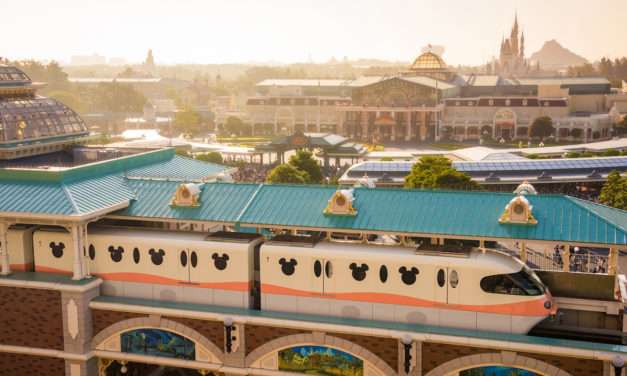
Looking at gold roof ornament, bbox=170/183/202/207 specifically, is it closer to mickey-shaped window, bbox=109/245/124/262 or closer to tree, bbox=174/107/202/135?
mickey-shaped window, bbox=109/245/124/262

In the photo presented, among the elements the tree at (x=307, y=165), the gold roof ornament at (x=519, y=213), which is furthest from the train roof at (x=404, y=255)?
the tree at (x=307, y=165)

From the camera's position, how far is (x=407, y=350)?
1097 inches

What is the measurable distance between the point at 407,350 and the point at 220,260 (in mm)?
8852

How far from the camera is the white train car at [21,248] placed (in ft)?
108

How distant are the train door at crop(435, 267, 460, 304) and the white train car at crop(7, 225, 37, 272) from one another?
1843cm

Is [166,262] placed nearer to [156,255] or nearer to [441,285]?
[156,255]

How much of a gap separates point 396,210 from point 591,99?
144651mm

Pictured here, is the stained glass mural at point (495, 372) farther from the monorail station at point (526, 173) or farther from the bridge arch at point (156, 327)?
the monorail station at point (526, 173)

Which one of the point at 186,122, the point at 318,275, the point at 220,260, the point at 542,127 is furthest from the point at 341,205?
the point at 186,122

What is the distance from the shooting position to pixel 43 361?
105 feet

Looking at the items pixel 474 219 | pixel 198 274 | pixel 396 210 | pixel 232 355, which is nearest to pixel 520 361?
pixel 474 219

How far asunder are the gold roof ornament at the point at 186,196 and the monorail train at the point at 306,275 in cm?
137

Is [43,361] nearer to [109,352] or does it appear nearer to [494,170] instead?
[109,352]

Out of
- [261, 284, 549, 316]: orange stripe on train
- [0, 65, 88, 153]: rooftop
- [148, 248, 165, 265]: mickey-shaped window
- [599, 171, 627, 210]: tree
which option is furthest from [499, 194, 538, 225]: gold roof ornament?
[599, 171, 627, 210]: tree
